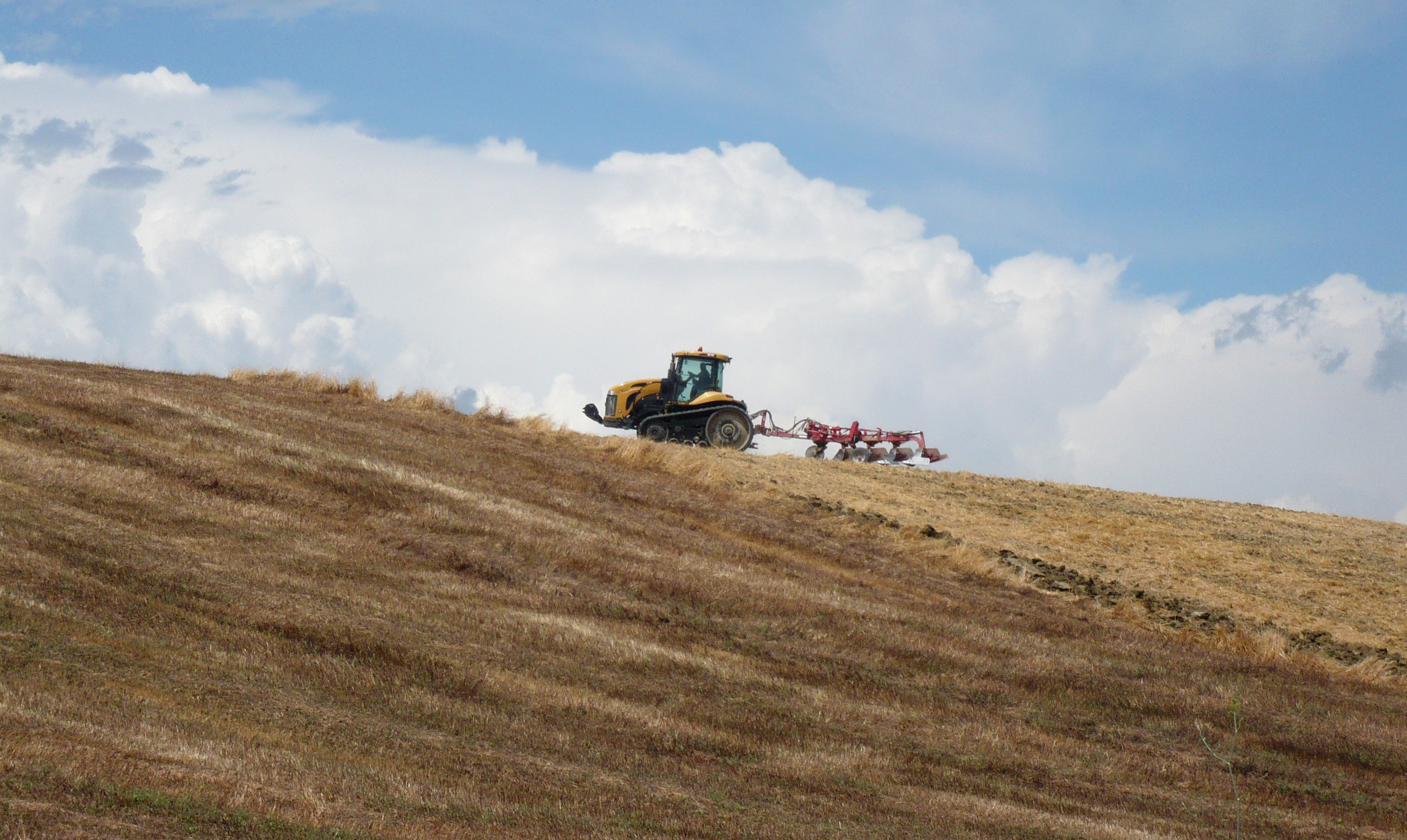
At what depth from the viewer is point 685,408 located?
3231cm

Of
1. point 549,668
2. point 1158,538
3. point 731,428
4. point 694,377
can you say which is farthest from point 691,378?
point 549,668

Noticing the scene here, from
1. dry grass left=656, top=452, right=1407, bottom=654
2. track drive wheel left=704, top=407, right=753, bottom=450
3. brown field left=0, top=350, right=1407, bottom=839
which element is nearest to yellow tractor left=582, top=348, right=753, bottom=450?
track drive wheel left=704, top=407, right=753, bottom=450

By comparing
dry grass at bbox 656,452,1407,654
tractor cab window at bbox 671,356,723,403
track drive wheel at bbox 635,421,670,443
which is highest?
tractor cab window at bbox 671,356,723,403

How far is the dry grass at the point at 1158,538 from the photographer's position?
20.8 m

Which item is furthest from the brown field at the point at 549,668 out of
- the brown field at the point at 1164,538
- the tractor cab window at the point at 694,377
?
the tractor cab window at the point at 694,377

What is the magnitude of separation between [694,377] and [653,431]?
2301mm

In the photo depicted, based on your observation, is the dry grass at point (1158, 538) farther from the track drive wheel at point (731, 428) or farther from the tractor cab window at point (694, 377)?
the tractor cab window at point (694, 377)

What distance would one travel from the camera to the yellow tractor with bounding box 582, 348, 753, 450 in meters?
31.9

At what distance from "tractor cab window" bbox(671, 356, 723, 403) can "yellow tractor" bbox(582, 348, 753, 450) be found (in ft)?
0.05

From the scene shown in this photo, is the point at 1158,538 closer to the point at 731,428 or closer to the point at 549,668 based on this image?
the point at 731,428

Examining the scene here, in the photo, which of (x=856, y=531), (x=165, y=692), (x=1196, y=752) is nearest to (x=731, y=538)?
(x=856, y=531)

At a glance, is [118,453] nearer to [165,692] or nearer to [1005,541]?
[165,692]

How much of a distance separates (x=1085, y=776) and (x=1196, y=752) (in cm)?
193

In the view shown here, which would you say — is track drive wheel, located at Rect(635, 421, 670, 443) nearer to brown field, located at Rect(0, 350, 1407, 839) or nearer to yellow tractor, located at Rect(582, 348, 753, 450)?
yellow tractor, located at Rect(582, 348, 753, 450)
